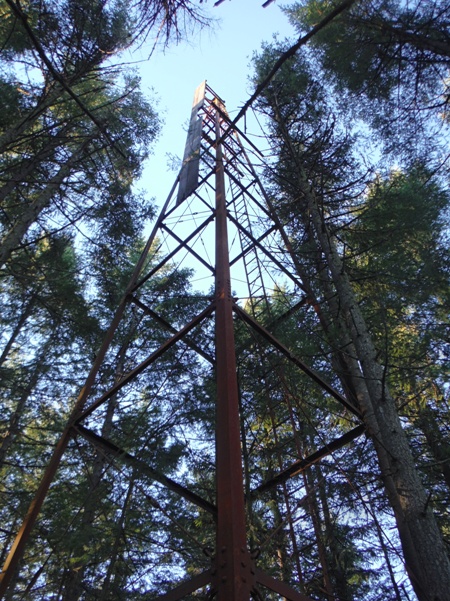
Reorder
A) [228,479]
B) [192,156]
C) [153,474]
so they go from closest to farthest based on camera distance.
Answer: [228,479]
[153,474]
[192,156]

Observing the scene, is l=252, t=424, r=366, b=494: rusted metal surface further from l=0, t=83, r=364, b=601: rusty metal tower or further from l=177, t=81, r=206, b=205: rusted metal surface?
l=177, t=81, r=206, b=205: rusted metal surface

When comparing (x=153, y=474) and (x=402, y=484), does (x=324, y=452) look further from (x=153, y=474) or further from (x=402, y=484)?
(x=153, y=474)

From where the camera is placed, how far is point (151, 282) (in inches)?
450

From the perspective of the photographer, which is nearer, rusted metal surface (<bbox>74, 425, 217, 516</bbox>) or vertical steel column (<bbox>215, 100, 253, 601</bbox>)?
vertical steel column (<bbox>215, 100, 253, 601</bbox>)

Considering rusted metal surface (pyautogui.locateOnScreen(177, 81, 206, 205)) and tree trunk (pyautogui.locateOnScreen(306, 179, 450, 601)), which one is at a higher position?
rusted metal surface (pyautogui.locateOnScreen(177, 81, 206, 205))

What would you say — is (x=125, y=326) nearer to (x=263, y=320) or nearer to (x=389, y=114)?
(x=263, y=320)

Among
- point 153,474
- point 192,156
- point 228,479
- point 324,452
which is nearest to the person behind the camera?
point 228,479

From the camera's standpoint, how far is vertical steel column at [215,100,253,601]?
2150 millimetres

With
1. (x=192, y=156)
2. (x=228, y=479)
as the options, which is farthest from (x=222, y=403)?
(x=192, y=156)

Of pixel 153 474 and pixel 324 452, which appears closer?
pixel 153 474

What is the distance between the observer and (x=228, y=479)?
2535mm

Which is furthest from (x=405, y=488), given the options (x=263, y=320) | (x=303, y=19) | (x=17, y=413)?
(x=303, y=19)

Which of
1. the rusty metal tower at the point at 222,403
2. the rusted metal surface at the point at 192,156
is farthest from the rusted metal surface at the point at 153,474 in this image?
the rusted metal surface at the point at 192,156

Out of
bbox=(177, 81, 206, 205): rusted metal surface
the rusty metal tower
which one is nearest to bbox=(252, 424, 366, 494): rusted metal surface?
the rusty metal tower
